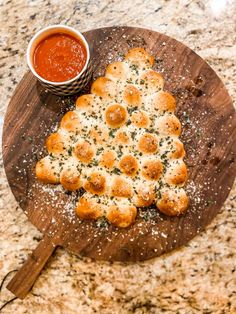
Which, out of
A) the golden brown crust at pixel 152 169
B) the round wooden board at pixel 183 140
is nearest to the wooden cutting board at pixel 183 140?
the round wooden board at pixel 183 140

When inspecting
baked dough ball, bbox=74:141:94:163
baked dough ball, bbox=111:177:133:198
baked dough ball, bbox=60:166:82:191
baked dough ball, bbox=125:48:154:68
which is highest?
baked dough ball, bbox=125:48:154:68

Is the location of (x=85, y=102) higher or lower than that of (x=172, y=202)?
higher

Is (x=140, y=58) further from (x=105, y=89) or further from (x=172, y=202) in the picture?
(x=172, y=202)

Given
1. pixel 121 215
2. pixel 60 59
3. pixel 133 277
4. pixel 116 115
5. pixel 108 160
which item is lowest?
pixel 133 277

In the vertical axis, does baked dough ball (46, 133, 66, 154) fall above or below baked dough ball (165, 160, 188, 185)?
above

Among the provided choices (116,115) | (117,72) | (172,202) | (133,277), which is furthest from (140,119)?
(133,277)

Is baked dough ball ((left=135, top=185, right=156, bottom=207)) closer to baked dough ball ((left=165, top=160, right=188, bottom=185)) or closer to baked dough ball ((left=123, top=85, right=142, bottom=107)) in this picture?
baked dough ball ((left=165, top=160, right=188, bottom=185))

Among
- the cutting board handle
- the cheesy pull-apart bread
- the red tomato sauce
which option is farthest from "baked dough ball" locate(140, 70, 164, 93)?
the cutting board handle
